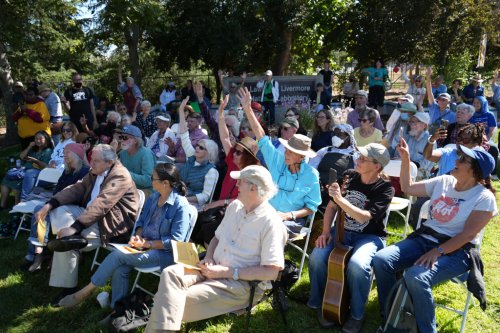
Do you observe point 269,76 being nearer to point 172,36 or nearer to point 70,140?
point 172,36

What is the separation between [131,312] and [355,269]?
1.76 metres

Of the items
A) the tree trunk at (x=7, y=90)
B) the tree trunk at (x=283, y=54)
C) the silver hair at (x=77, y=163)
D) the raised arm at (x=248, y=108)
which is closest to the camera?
the raised arm at (x=248, y=108)

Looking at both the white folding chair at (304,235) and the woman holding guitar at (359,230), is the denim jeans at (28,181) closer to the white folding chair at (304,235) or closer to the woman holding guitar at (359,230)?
the white folding chair at (304,235)

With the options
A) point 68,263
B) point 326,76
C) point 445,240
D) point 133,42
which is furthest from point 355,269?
point 326,76

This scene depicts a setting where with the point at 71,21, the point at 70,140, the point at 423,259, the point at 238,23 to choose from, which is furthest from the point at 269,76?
the point at 423,259

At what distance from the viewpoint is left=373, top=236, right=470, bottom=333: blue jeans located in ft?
10.6

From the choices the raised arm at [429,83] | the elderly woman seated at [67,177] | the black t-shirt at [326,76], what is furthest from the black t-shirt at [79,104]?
the black t-shirt at [326,76]

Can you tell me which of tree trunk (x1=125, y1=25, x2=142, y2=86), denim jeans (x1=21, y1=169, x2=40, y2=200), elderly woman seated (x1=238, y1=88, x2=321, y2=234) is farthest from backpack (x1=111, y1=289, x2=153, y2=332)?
tree trunk (x1=125, y1=25, x2=142, y2=86)

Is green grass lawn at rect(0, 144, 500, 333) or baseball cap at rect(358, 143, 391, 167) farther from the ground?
baseball cap at rect(358, 143, 391, 167)

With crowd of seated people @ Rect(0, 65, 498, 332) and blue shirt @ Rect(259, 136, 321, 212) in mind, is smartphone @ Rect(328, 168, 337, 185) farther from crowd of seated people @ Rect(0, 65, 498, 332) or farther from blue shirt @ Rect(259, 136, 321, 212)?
blue shirt @ Rect(259, 136, 321, 212)

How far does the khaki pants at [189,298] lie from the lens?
301cm

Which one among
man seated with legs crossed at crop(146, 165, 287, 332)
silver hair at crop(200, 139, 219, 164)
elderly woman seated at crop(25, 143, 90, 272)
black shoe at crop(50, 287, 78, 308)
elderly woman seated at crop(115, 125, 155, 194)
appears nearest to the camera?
man seated with legs crossed at crop(146, 165, 287, 332)

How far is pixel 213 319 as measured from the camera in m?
3.74

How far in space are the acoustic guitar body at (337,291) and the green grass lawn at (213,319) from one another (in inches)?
7.2
